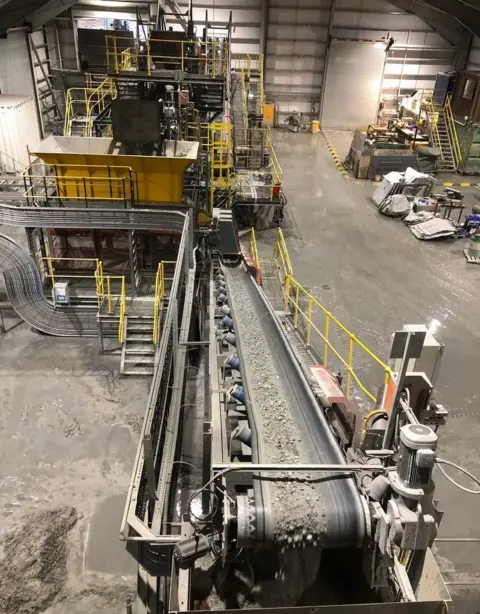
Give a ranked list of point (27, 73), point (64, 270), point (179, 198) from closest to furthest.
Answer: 1. point (179, 198)
2. point (64, 270)
3. point (27, 73)

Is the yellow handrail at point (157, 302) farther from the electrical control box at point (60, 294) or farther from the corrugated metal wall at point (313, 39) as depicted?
the corrugated metal wall at point (313, 39)

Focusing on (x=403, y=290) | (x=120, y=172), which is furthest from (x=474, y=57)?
(x=120, y=172)


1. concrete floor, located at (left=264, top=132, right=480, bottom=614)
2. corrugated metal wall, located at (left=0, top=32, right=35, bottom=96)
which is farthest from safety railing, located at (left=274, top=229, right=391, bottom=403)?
corrugated metal wall, located at (left=0, top=32, right=35, bottom=96)

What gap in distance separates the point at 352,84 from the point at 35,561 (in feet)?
83.8

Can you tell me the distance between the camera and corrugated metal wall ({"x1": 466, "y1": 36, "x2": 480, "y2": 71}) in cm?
2334

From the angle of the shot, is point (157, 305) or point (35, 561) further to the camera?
point (157, 305)

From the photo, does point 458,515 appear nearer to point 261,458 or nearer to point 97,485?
point 261,458

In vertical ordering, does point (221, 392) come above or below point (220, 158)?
below

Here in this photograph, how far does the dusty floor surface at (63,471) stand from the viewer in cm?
524

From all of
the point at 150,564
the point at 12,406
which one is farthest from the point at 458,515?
the point at 12,406

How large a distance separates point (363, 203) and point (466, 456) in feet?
36.7

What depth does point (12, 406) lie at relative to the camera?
7.77 meters

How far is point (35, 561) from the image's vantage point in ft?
17.8

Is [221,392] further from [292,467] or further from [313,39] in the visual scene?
[313,39]
